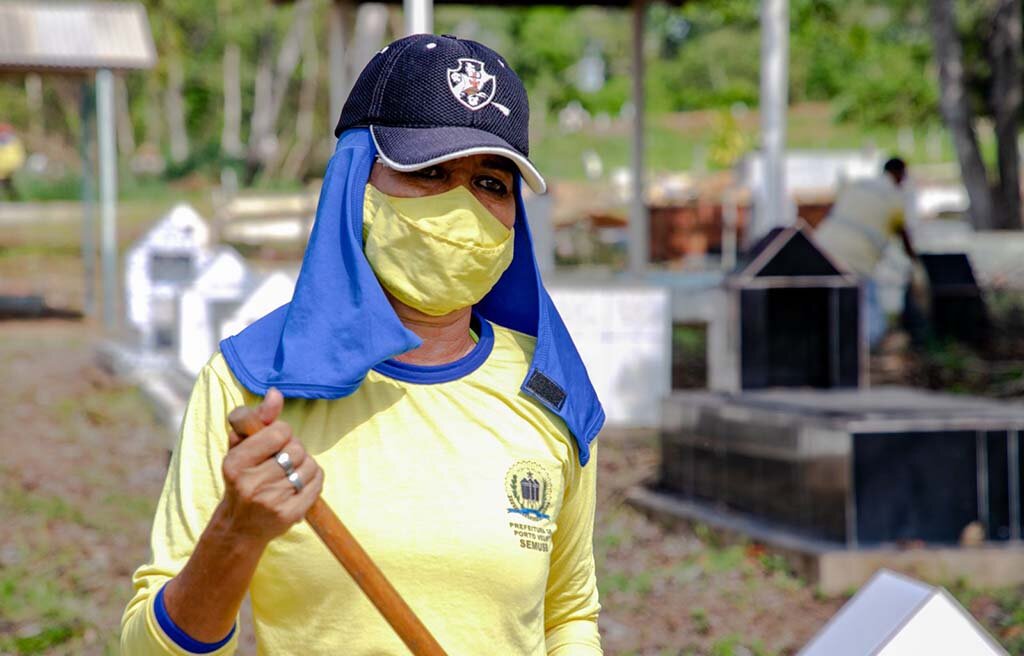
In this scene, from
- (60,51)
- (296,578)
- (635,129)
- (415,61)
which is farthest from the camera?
(60,51)

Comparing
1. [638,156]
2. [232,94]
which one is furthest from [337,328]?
[232,94]

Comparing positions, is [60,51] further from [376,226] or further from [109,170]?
[376,226]

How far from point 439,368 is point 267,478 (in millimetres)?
537

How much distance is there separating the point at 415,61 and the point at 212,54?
218ft

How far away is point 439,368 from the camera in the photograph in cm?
221

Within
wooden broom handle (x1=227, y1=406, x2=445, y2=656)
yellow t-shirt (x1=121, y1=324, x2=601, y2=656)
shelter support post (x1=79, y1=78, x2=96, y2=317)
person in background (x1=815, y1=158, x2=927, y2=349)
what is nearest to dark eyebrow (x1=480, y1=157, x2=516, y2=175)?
yellow t-shirt (x1=121, y1=324, x2=601, y2=656)

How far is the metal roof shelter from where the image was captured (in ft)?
53.4

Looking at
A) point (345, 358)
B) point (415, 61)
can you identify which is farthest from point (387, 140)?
point (345, 358)

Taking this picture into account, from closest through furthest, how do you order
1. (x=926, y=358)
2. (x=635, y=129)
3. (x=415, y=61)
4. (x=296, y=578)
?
(x=296, y=578)
(x=415, y=61)
(x=926, y=358)
(x=635, y=129)

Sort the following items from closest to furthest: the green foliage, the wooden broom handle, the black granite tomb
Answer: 1. the wooden broom handle
2. the black granite tomb
3. the green foliage

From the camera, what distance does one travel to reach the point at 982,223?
19.9 meters

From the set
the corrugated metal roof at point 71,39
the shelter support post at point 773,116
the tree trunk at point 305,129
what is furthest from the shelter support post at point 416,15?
the tree trunk at point 305,129

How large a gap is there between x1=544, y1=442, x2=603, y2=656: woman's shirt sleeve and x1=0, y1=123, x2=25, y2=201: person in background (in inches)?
1671

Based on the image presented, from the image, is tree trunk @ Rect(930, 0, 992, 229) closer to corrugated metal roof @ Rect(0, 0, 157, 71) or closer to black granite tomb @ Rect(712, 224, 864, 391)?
corrugated metal roof @ Rect(0, 0, 157, 71)
